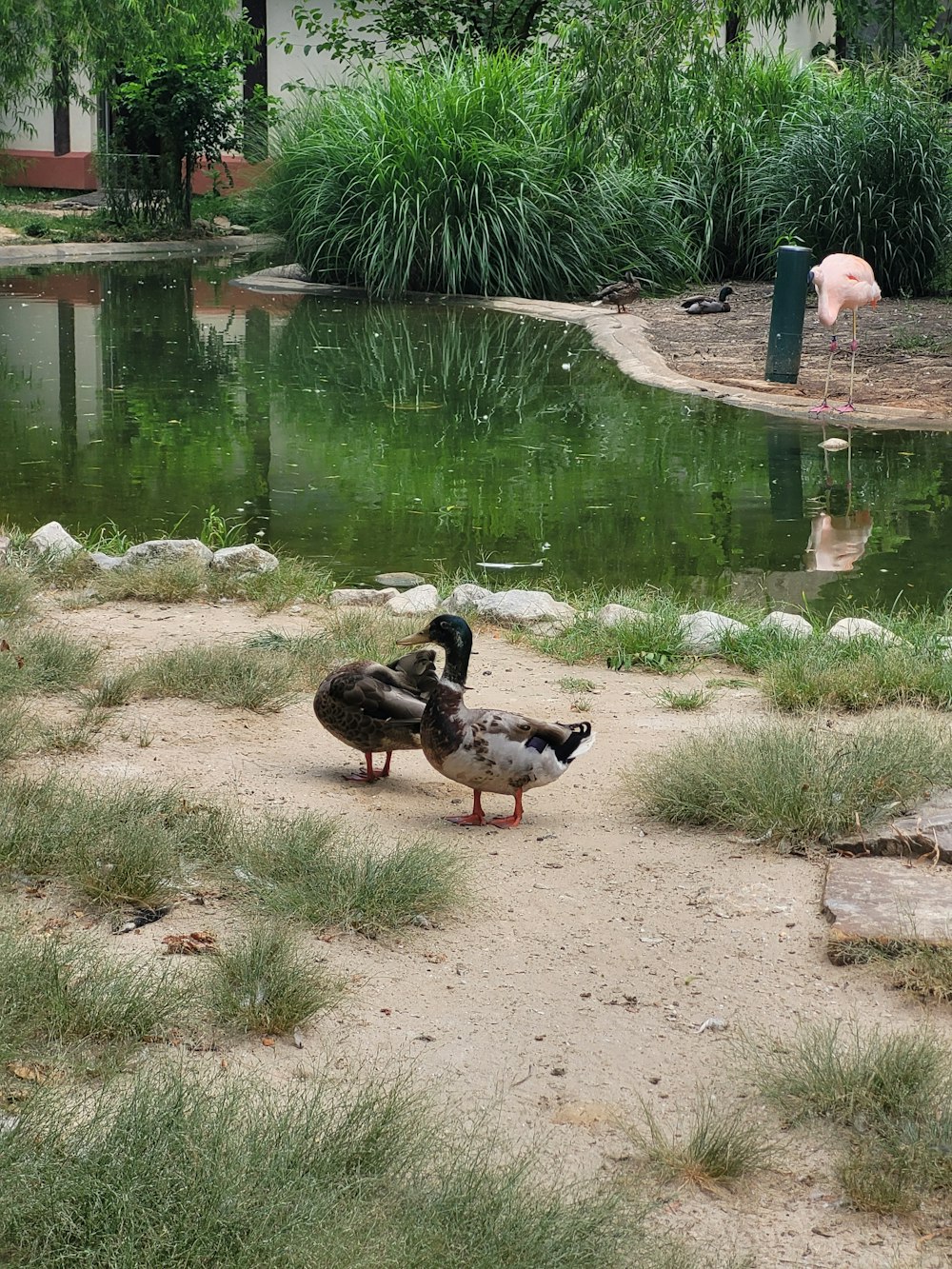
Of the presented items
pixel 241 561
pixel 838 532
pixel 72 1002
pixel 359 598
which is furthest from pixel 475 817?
pixel 838 532

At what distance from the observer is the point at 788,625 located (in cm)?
582

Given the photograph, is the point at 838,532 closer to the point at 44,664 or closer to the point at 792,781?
the point at 792,781

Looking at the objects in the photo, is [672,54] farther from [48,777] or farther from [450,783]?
[48,777]

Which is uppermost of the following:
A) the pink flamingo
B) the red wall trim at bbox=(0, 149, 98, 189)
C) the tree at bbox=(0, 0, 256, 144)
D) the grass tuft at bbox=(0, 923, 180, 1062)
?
the tree at bbox=(0, 0, 256, 144)

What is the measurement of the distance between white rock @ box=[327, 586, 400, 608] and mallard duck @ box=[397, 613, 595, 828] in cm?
213

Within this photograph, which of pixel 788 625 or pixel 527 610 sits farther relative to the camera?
pixel 527 610

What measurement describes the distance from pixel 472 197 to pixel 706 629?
12272mm

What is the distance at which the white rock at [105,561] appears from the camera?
6.59m

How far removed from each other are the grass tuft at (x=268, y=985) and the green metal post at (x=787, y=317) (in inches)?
384

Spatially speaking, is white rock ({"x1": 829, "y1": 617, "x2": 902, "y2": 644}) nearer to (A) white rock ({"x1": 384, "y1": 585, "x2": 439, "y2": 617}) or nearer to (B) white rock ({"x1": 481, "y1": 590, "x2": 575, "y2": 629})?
(B) white rock ({"x1": 481, "y1": 590, "x2": 575, "y2": 629})

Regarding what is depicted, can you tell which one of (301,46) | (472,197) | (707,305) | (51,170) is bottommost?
(707,305)

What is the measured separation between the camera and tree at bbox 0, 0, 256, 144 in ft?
50.2

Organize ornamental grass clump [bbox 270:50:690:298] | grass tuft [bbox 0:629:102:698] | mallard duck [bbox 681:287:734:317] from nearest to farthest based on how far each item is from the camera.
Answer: grass tuft [bbox 0:629:102:698], mallard duck [bbox 681:287:734:317], ornamental grass clump [bbox 270:50:690:298]

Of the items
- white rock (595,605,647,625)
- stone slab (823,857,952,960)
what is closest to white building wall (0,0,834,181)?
white rock (595,605,647,625)
